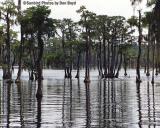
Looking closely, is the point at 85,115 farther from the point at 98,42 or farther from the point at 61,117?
the point at 98,42

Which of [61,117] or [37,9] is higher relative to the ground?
[37,9]

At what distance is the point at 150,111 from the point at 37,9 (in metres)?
13.8

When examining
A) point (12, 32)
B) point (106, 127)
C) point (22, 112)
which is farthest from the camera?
point (12, 32)

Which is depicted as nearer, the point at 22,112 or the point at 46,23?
the point at 22,112

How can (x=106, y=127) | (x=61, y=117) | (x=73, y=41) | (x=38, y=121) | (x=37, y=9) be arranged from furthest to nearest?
(x=73, y=41)
(x=37, y=9)
(x=61, y=117)
(x=38, y=121)
(x=106, y=127)

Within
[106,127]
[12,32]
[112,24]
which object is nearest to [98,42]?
[112,24]

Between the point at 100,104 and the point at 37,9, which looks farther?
the point at 37,9

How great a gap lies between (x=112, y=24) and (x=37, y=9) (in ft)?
249

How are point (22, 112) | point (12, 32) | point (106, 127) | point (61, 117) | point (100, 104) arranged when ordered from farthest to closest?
point (12, 32) → point (100, 104) → point (22, 112) → point (61, 117) → point (106, 127)

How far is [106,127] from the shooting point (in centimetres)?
2227

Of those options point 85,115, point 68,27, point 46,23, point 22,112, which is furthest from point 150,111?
point 68,27

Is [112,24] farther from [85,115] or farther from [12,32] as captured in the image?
[85,115]

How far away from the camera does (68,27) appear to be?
113m

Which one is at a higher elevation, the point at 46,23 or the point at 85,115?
the point at 46,23
